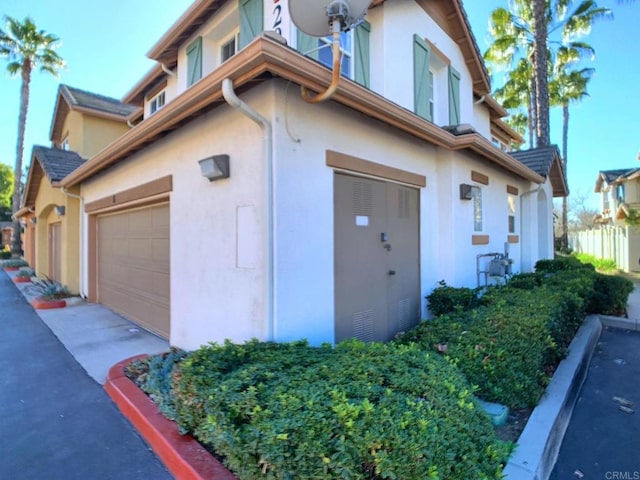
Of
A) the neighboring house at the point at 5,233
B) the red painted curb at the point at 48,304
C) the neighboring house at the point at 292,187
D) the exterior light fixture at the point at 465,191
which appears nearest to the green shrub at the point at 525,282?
the neighboring house at the point at 292,187

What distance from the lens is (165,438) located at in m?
2.92

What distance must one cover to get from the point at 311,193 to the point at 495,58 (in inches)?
714

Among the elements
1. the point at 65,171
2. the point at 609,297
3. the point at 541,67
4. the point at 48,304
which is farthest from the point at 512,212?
the point at 65,171

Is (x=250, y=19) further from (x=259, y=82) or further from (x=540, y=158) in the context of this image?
(x=540, y=158)

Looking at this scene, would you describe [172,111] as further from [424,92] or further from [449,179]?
[424,92]

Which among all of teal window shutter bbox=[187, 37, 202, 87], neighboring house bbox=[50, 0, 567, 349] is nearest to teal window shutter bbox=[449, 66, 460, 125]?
neighboring house bbox=[50, 0, 567, 349]

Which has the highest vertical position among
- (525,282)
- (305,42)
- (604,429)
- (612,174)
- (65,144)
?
(612,174)

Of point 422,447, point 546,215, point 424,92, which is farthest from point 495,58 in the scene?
point 422,447

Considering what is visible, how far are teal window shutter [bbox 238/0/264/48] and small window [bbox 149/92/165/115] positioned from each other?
4.78m

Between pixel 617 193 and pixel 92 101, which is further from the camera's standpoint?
pixel 617 193

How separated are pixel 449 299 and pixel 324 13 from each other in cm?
474

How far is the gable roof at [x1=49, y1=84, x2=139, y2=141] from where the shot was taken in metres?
14.0

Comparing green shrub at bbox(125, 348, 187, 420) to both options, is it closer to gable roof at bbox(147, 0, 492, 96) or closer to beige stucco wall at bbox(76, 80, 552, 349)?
beige stucco wall at bbox(76, 80, 552, 349)

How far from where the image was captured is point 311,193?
14.3ft
